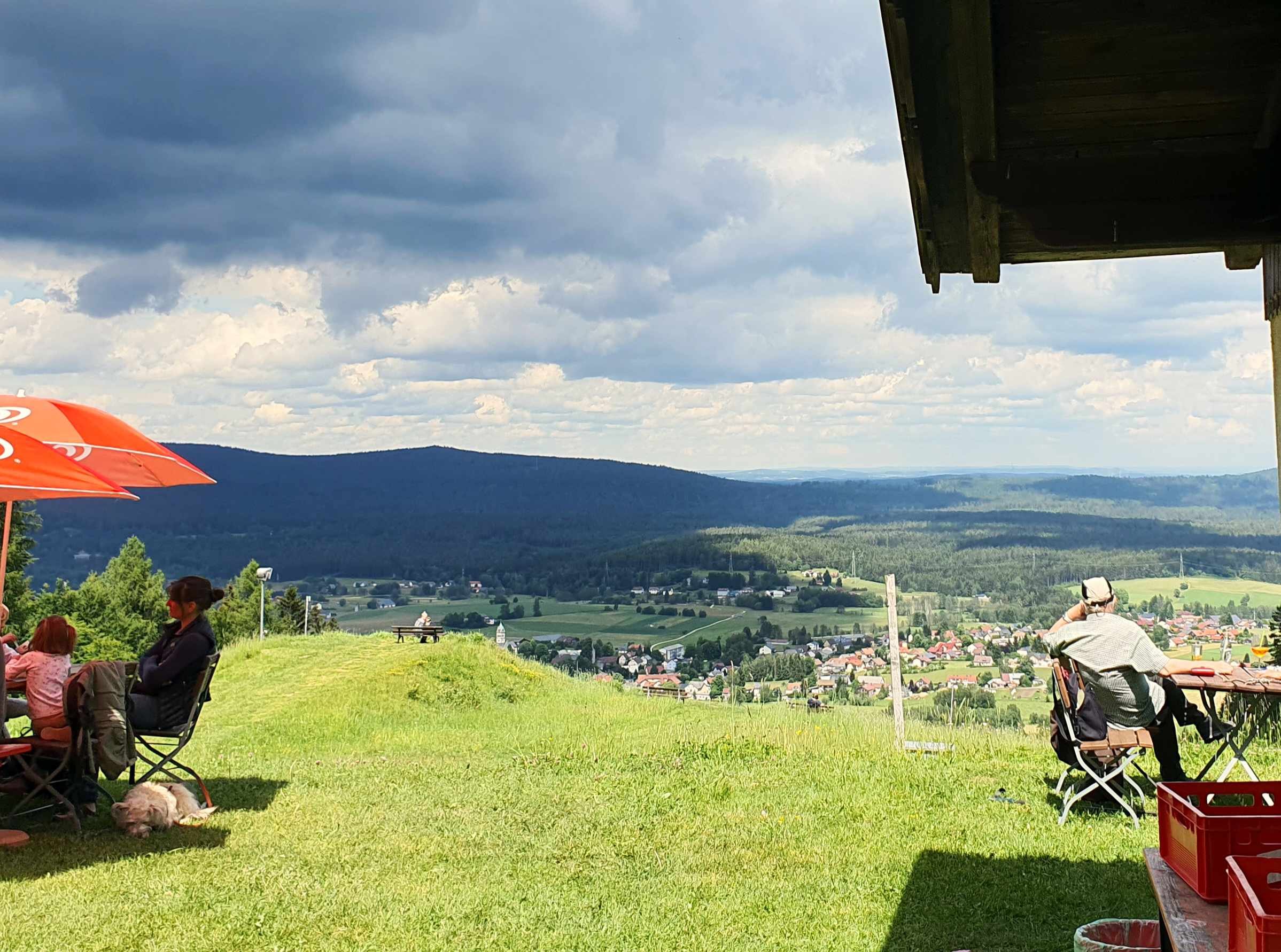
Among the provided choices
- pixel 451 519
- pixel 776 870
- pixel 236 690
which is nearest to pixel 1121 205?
pixel 776 870

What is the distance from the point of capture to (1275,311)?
3.18 metres

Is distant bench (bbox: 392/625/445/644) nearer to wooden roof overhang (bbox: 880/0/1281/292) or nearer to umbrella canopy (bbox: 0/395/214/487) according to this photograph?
umbrella canopy (bbox: 0/395/214/487)

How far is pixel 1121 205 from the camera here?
346 cm

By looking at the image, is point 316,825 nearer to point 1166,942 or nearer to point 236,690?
point 1166,942

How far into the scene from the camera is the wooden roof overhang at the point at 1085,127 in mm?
2562

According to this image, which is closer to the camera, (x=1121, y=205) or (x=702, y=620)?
(x=1121, y=205)

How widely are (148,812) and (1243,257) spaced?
5.79 meters

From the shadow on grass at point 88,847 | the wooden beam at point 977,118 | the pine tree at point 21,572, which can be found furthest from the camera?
the pine tree at point 21,572

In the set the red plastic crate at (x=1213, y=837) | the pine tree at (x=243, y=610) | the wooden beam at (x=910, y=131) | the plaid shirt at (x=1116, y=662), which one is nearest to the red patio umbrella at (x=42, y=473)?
the wooden beam at (x=910, y=131)

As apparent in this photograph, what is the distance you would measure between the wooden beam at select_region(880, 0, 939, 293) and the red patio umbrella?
375cm

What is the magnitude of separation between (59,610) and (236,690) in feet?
111

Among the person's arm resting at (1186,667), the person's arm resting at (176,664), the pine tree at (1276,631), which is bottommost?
the pine tree at (1276,631)

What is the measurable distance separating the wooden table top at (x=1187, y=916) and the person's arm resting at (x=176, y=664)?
5189mm

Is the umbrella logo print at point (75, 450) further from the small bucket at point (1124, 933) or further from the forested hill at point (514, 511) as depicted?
the forested hill at point (514, 511)
